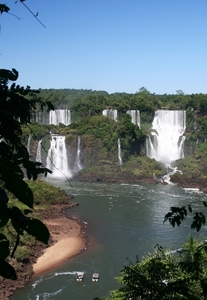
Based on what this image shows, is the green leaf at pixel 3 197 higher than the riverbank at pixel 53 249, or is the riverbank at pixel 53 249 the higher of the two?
the green leaf at pixel 3 197

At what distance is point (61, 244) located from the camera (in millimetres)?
15055

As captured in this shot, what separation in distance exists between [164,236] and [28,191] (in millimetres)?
15265

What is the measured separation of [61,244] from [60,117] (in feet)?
68.8

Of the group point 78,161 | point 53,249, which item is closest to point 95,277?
point 53,249

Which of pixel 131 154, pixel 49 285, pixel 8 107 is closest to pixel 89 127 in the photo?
pixel 131 154

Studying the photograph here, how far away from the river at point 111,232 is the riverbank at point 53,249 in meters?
0.29

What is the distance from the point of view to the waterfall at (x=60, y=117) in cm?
3429

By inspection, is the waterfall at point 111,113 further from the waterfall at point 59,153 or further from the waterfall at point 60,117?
the waterfall at point 59,153

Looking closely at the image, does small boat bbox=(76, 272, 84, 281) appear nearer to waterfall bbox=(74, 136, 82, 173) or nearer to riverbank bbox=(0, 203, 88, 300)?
riverbank bbox=(0, 203, 88, 300)

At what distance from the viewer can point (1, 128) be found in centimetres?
116

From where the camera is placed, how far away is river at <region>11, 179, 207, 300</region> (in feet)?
36.5

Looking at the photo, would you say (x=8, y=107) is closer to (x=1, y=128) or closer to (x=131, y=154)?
(x=1, y=128)

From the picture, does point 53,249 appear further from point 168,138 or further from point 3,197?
point 168,138

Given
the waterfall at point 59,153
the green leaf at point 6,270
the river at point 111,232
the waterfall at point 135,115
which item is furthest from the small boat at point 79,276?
the waterfall at point 135,115
